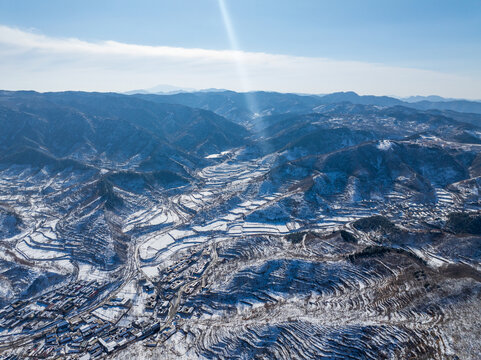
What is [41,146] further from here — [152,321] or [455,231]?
[455,231]

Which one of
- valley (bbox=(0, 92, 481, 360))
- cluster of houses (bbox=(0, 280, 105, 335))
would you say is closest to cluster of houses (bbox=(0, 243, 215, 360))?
cluster of houses (bbox=(0, 280, 105, 335))

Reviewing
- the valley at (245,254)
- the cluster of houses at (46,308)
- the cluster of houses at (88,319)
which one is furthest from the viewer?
the cluster of houses at (46,308)

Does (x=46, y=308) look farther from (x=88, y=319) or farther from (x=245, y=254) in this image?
(x=245, y=254)

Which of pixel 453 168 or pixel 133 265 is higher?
pixel 453 168

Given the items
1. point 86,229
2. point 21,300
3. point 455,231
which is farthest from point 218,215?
point 455,231

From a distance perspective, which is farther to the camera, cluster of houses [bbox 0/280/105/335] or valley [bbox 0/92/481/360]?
cluster of houses [bbox 0/280/105/335]

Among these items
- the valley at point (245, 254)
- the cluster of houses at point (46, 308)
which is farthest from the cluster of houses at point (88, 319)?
the valley at point (245, 254)

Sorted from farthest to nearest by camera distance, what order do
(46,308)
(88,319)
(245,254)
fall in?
(245,254) → (46,308) → (88,319)

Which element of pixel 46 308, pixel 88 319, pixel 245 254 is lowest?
pixel 46 308

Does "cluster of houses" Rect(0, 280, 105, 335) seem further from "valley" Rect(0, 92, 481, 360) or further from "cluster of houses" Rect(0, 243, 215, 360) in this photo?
"valley" Rect(0, 92, 481, 360)

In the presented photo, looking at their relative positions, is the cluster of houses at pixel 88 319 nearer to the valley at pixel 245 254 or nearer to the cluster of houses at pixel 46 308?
the cluster of houses at pixel 46 308

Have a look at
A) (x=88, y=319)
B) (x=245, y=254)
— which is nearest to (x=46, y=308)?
(x=88, y=319)
